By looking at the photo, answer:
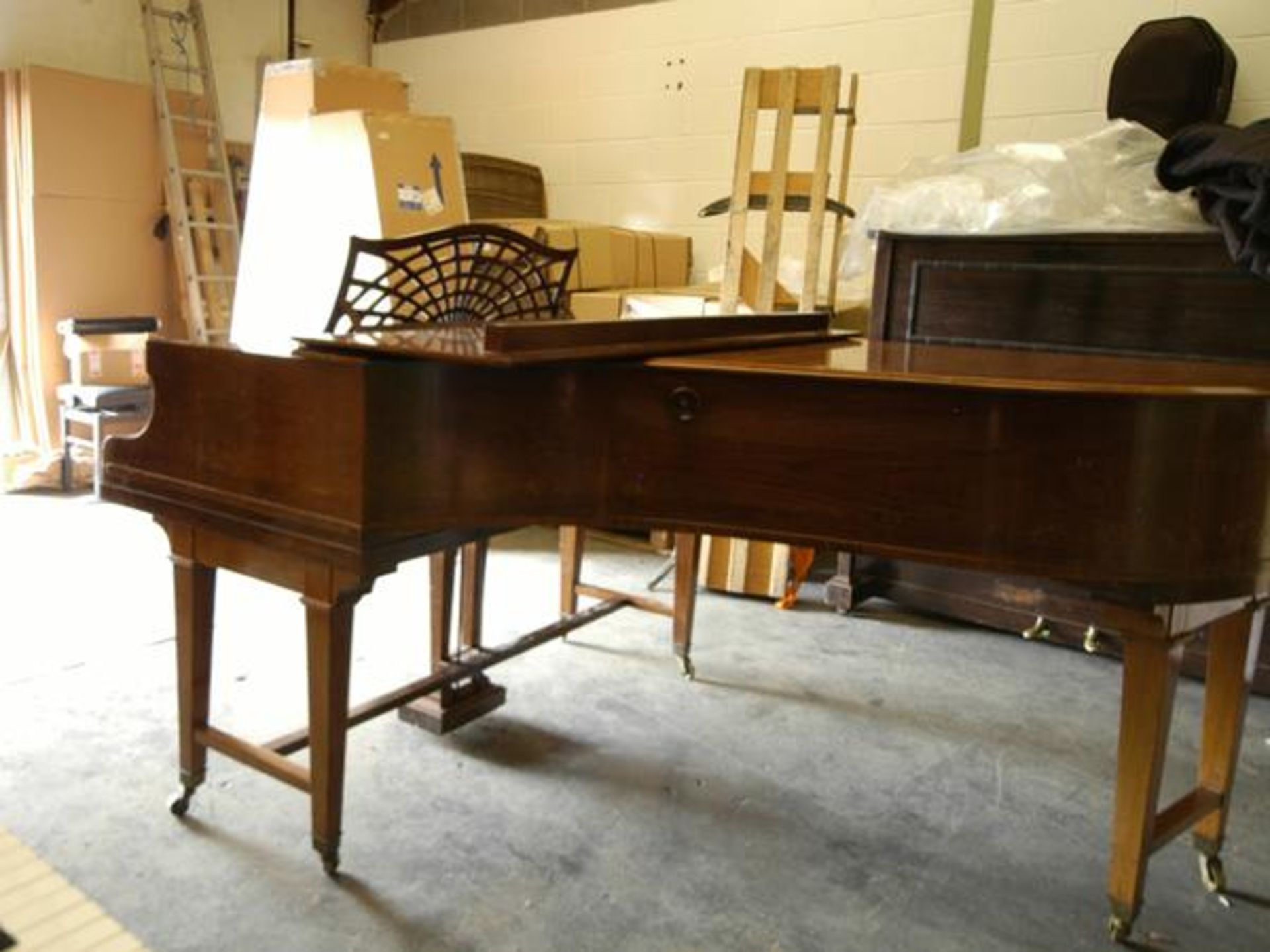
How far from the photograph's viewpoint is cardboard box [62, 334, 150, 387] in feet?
13.2

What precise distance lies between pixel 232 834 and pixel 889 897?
3.80ft

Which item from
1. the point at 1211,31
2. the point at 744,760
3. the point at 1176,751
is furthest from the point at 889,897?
the point at 1211,31

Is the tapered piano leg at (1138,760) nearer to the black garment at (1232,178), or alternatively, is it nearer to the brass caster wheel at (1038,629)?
the black garment at (1232,178)

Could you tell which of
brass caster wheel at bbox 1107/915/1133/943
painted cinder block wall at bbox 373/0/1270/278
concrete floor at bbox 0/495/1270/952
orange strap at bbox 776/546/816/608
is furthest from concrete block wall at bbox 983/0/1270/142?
brass caster wheel at bbox 1107/915/1133/943

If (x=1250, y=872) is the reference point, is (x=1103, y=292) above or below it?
above

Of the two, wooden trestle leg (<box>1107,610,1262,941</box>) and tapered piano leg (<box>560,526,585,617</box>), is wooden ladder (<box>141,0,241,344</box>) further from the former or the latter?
wooden trestle leg (<box>1107,610,1262,941</box>)

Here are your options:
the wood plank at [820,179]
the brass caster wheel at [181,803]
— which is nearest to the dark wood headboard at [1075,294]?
the wood plank at [820,179]

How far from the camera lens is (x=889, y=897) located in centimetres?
173

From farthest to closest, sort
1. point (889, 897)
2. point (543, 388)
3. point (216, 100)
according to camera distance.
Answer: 1. point (216, 100)
2. point (889, 897)
3. point (543, 388)

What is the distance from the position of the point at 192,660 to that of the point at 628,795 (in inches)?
34.1

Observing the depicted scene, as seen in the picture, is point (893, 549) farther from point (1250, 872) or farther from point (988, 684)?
point (988, 684)

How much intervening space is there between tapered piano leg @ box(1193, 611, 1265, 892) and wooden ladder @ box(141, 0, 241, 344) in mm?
3869

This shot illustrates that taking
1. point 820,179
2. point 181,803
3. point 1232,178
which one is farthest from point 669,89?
point 181,803

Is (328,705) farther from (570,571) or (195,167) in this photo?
(195,167)
